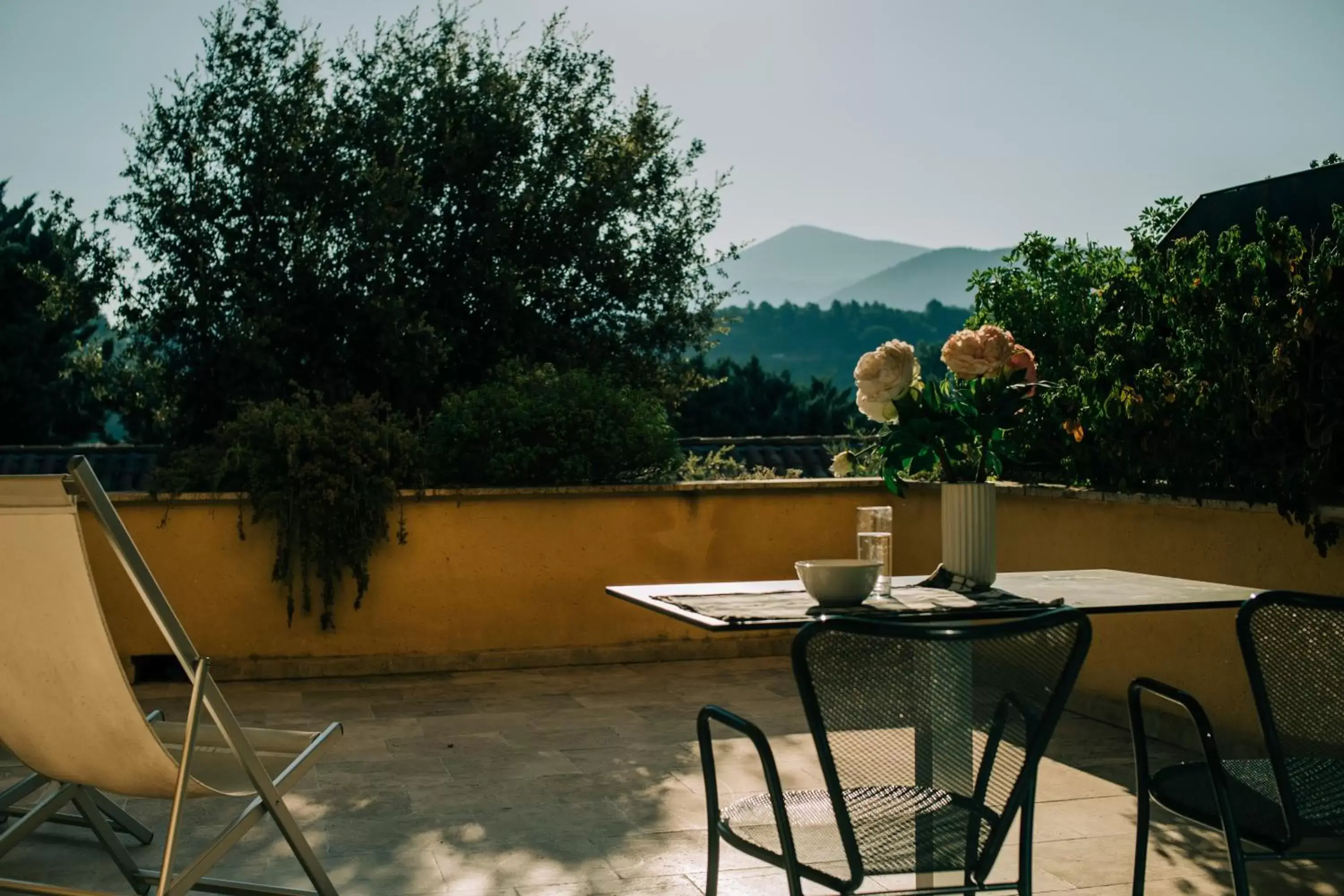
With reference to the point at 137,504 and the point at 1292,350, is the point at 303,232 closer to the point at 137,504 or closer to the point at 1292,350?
the point at 137,504

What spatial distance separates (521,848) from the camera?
3.80m

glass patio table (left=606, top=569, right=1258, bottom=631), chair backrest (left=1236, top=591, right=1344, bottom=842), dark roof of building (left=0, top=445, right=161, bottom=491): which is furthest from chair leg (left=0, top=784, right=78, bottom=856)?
dark roof of building (left=0, top=445, right=161, bottom=491)

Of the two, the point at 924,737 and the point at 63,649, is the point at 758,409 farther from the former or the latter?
the point at 924,737

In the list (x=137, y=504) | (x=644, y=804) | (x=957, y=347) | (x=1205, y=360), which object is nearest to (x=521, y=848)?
(x=644, y=804)

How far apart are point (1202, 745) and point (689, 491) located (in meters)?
4.67

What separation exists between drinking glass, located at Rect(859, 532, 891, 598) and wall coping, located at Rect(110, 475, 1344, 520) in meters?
2.44

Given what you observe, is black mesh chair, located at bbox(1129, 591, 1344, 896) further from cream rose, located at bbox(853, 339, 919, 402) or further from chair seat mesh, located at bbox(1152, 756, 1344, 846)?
cream rose, located at bbox(853, 339, 919, 402)

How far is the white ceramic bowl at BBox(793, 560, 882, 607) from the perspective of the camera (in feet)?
10.1

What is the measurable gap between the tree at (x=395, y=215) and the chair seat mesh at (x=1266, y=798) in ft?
27.7

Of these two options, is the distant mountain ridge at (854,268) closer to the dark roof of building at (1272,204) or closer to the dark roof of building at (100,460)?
the dark roof of building at (100,460)

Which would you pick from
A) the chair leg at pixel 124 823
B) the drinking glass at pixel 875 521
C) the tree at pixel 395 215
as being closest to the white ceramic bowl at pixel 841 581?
the drinking glass at pixel 875 521

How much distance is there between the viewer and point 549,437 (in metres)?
7.18

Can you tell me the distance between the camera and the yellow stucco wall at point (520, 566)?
21.8 feet

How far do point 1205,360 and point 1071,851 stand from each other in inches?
75.2
